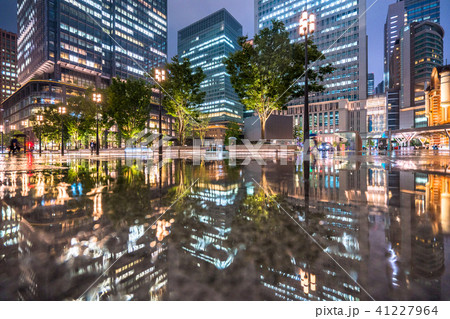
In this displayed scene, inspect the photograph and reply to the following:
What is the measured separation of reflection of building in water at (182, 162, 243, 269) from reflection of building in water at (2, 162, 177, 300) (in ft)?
1.20

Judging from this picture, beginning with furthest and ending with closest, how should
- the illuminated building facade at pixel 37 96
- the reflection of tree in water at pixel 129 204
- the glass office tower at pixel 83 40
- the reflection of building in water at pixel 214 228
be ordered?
the glass office tower at pixel 83 40
the illuminated building facade at pixel 37 96
the reflection of tree in water at pixel 129 204
the reflection of building in water at pixel 214 228

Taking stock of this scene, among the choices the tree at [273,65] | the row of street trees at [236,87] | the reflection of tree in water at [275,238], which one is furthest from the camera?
the row of street trees at [236,87]

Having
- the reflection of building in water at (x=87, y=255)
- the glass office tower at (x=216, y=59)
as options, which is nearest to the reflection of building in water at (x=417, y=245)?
the reflection of building in water at (x=87, y=255)

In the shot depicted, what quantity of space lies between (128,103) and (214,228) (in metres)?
31.2

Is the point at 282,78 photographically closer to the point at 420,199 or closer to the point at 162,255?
the point at 420,199

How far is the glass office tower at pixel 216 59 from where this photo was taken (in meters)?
140

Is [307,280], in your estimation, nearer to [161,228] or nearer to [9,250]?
[161,228]

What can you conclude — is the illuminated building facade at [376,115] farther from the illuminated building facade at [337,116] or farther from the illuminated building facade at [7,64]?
the illuminated building facade at [7,64]

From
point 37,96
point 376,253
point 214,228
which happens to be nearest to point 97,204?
point 214,228

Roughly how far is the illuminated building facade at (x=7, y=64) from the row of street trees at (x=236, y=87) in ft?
615

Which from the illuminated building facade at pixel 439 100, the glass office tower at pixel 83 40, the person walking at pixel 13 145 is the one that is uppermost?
the glass office tower at pixel 83 40

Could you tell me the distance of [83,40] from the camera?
87.1 m

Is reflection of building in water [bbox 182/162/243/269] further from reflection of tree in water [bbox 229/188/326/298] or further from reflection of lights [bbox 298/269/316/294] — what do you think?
reflection of lights [bbox 298/269/316/294]

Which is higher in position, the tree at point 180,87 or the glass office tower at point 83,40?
the glass office tower at point 83,40
